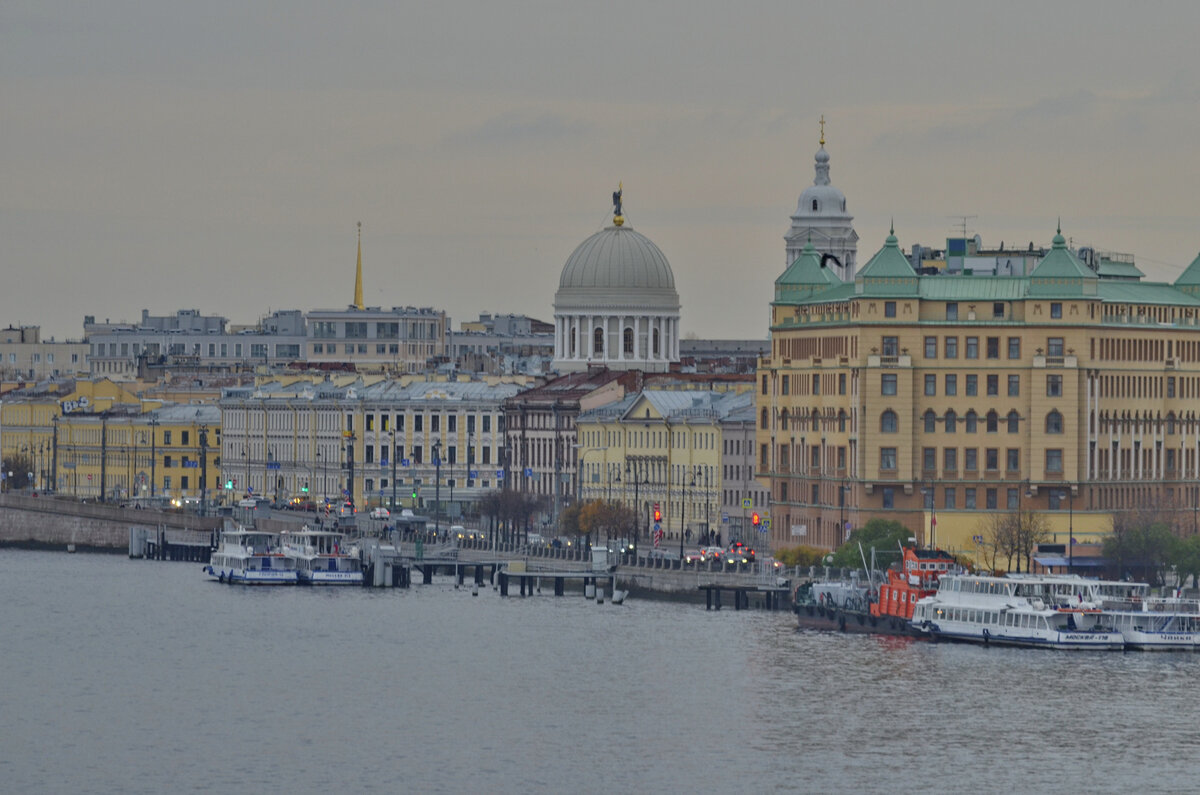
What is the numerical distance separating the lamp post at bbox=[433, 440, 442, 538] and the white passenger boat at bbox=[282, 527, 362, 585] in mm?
9811

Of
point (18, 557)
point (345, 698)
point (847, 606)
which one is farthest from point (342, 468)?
point (345, 698)

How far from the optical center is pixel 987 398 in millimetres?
141500

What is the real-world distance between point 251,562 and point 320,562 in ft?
8.30

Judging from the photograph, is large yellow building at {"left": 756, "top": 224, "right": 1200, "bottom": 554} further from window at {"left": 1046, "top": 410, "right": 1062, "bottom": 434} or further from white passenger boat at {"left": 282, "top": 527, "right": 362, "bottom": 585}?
white passenger boat at {"left": 282, "top": 527, "right": 362, "bottom": 585}

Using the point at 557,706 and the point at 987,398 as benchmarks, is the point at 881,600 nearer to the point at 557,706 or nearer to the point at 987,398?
the point at 987,398

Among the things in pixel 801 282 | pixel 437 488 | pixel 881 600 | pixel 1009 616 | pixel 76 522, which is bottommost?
pixel 1009 616

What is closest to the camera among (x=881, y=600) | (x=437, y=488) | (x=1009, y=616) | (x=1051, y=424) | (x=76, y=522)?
(x=1009, y=616)

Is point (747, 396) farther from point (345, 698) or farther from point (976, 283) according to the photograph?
point (345, 698)

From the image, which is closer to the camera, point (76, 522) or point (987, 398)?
point (987, 398)

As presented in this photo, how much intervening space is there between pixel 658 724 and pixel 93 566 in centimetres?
7030

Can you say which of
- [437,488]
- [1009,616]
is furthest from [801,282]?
[1009,616]

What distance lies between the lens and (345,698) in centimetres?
10481

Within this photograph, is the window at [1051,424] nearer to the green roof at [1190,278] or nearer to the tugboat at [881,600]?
the green roof at [1190,278]

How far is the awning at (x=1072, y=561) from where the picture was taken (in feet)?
449
